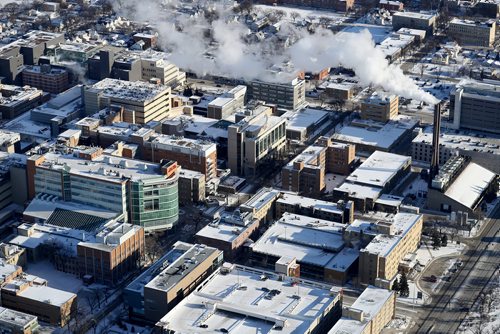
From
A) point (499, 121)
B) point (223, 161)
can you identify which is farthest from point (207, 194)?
point (499, 121)

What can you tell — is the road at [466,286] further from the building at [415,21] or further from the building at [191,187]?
the building at [415,21]

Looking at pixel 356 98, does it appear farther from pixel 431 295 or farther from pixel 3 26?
pixel 3 26

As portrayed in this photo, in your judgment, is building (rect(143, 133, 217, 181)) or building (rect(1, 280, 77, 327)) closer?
building (rect(1, 280, 77, 327))

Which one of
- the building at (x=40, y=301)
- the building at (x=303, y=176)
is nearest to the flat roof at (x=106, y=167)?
the building at (x=303, y=176)

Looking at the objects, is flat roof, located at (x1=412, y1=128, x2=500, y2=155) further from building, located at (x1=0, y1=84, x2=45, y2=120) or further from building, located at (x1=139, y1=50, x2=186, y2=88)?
building, located at (x1=0, y1=84, x2=45, y2=120)

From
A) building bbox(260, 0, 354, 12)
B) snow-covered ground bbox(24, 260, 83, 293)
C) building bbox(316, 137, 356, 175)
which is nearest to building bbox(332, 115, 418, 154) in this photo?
building bbox(316, 137, 356, 175)

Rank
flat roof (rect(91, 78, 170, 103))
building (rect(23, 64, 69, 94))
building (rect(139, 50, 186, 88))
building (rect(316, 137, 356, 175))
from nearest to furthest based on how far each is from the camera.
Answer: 1. building (rect(316, 137, 356, 175))
2. flat roof (rect(91, 78, 170, 103))
3. building (rect(139, 50, 186, 88))
4. building (rect(23, 64, 69, 94))

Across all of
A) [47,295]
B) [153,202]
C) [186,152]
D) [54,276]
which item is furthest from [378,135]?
[47,295]
